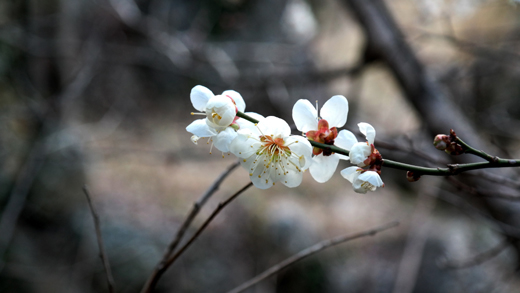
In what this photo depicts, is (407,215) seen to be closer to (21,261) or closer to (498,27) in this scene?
(498,27)

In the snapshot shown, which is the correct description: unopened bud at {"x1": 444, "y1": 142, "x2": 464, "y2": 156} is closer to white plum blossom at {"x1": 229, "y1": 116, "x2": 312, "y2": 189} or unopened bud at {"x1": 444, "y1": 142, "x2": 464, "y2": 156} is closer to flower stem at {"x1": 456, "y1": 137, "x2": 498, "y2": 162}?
flower stem at {"x1": 456, "y1": 137, "x2": 498, "y2": 162}

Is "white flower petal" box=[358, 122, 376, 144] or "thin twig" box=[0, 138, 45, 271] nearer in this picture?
"white flower petal" box=[358, 122, 376, 144]

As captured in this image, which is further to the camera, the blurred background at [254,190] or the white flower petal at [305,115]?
the blurred background at [254,190]

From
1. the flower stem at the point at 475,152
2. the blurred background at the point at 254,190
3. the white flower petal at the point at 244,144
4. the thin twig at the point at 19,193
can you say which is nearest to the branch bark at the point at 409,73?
the blurred background at the point at 254,190

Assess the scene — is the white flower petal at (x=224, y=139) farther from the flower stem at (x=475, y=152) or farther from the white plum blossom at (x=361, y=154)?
the flower stem at (x=475, y=152)

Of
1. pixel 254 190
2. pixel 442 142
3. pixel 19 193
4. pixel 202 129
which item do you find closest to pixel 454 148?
pixel 442 142

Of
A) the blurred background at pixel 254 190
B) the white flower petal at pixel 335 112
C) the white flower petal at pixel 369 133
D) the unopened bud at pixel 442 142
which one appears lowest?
the unopened bud at pixel 442 142

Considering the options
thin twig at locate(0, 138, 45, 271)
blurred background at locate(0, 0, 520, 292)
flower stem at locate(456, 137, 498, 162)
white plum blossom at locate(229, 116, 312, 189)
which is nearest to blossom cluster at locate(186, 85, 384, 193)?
white plum blossom at locate(229, 116, 312, 189)

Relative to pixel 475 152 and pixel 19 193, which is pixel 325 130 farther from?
pixel 19 193
